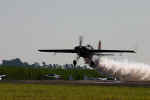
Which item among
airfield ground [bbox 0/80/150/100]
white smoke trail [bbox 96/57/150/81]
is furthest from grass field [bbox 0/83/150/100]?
white smoke trail [bbox 96/57/150/81]

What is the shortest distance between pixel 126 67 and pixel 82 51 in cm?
1912

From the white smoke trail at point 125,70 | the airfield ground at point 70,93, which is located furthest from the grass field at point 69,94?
the white smoke trail at point 125,70

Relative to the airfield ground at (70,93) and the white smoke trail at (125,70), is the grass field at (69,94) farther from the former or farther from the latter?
the white smoke trail at (125,70)

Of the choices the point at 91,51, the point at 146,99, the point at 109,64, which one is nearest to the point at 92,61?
the point at 91,51

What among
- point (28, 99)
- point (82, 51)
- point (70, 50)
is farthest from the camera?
point (70, 50)

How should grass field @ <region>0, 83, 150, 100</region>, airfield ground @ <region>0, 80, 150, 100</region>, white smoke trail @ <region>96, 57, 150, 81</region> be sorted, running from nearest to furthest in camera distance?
grass field @ <region>0, 83, 150, 100</region>
airfield ground @ <region>0, 80, 150, 100</region>
white smoke trail @ <region>96, 57, 150, 81</region>

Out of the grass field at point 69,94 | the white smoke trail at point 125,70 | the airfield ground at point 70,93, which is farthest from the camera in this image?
the white smoke trail at point 125,70

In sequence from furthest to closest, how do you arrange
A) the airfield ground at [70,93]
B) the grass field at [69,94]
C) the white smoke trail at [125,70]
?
1. the white smoke trail at [125,70]
2. the airfield ground at [70,93]
3. the grass field at [69,94]

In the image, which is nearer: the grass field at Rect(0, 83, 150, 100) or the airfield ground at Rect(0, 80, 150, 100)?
the grass field at Rect(0, 83, 150, 100)

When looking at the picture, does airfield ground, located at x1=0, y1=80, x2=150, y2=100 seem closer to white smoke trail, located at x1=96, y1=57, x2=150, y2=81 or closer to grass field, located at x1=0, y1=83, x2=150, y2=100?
grass field, located at x1=0, y1=83, x2=150, y2=100

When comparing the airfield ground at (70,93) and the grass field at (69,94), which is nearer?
the grass field at (69,94)

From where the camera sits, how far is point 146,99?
55344 millimetres

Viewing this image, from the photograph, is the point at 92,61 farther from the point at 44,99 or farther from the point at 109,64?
the point at 44,99

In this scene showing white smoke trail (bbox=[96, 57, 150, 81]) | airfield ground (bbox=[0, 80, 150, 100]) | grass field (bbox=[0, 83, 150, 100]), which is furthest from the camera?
white smoke trail (bbox=[96, 57, 150, 81])
